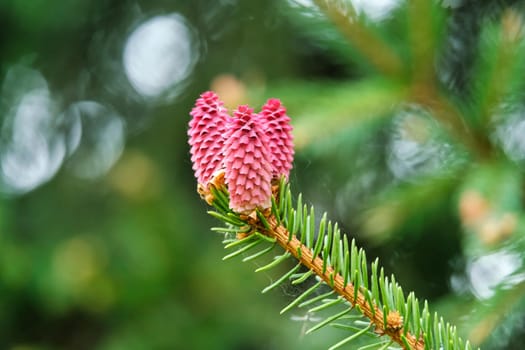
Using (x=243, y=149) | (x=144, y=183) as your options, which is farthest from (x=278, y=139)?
(x=144, y=183)

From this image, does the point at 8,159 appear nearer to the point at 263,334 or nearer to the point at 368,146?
the point at 263,334

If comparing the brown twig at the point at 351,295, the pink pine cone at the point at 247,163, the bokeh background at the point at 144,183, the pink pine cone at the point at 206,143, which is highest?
the bokeh background at the point at 144,183

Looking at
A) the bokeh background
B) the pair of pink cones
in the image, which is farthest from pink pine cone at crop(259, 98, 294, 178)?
the bokeh background

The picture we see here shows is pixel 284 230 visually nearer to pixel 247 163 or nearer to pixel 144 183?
pixel 247 163

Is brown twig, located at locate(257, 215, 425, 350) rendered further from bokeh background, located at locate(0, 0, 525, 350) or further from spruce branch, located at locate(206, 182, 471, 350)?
bokeh background, located at locate(0, 0, 525, 350)

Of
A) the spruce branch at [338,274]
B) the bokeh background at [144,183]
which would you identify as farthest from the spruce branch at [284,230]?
the bokeh background at [144,183]

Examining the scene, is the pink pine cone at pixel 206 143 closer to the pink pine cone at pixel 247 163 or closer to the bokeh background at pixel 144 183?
the pink pine cone at pixel 247 163
